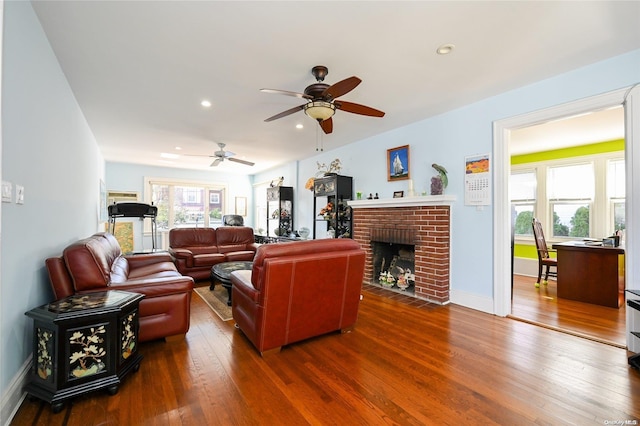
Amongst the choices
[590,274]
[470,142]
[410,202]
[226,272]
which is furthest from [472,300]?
[226,272]

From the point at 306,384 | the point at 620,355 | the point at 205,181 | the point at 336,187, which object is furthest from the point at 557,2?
the point at 205,181

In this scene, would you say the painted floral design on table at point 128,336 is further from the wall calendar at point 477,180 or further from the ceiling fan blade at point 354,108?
the wall calendar at point 477,180

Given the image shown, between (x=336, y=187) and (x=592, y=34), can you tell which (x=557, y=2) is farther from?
(x=336, y=187)

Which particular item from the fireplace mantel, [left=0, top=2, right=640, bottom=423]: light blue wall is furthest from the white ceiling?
the fireplace mantel

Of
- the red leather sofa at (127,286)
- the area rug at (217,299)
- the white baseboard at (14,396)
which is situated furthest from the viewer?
the area rug at (217,299)

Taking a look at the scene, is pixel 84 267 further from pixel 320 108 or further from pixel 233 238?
pixel 233 238

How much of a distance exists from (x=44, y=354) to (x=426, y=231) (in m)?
3.85

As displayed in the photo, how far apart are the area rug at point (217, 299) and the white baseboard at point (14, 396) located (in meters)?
1.58

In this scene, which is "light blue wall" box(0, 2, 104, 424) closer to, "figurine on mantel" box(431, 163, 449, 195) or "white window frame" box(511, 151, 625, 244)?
"figurine on mantel" box(431, 163, 449, 195)

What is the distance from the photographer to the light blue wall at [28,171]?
1.57 meters

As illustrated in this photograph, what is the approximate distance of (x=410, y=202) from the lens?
13.0 feet

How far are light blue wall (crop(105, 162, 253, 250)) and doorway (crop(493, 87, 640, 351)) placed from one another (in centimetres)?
749

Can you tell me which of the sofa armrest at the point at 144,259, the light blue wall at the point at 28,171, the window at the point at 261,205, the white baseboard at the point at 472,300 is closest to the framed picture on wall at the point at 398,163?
the white baseboard at the point at 472,300

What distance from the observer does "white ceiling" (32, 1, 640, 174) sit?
6.18 feet
